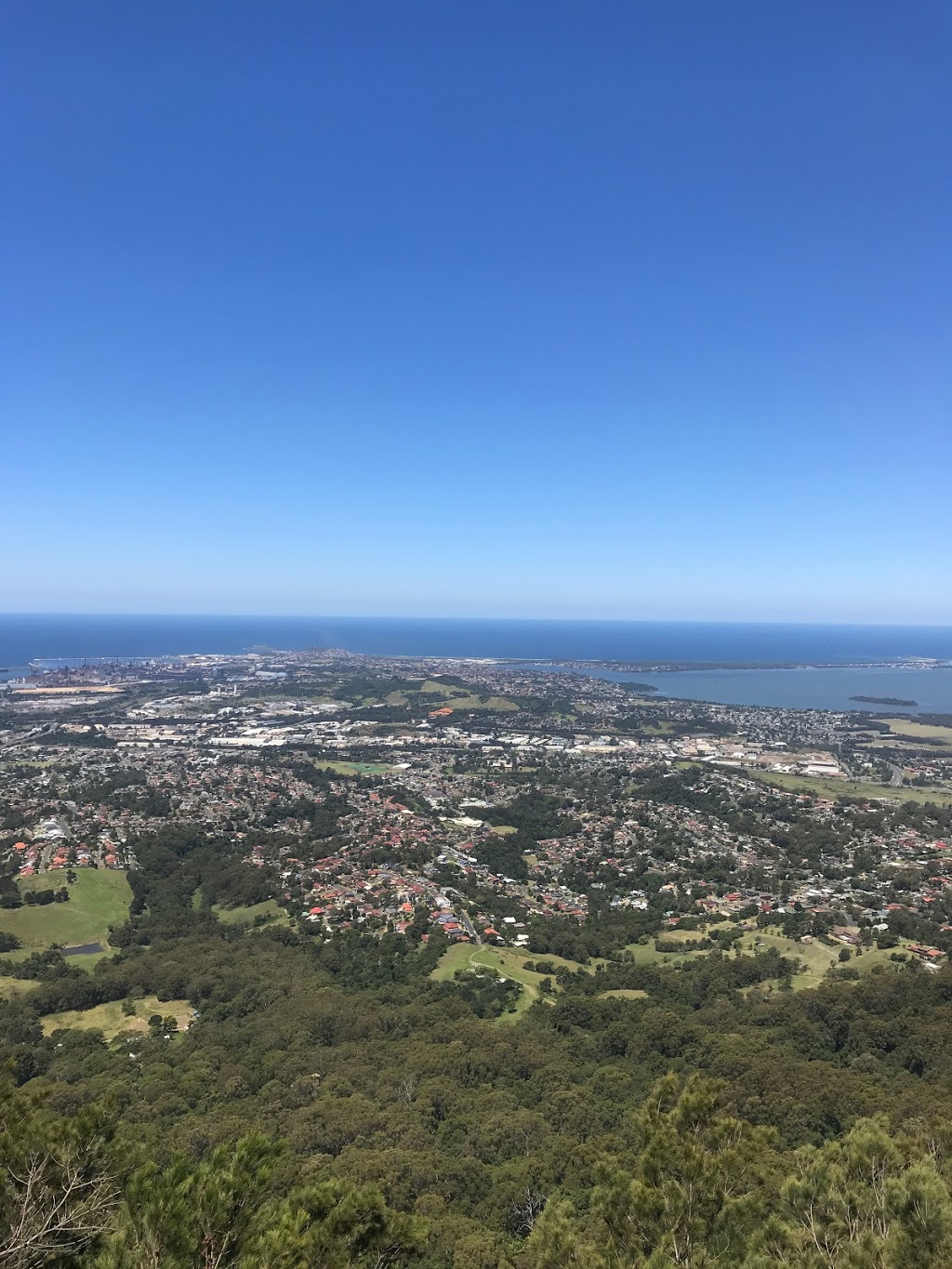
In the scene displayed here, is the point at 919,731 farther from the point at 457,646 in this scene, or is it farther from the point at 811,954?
the point at 457,646

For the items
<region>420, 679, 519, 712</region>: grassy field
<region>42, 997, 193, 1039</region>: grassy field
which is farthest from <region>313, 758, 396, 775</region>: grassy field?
<region>42, 997, 193, 1039</region>: grassy field

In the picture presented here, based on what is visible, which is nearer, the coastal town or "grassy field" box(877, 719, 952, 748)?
the coastal town

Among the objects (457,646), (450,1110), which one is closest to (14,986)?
(450,1110)

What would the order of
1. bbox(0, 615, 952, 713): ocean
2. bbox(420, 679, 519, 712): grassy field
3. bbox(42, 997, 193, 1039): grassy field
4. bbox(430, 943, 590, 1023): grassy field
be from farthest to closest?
bbox(0, 615, 952, 713): ocean < bbox(420, 679, 519, 712): grassy field < bbox(430, 943, 590, 1023): grassy field < bbox(42, 997, 193, 1039): grassy field

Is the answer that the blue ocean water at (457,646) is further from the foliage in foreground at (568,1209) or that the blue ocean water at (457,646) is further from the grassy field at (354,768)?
the foliage in foreground at (568,1209)

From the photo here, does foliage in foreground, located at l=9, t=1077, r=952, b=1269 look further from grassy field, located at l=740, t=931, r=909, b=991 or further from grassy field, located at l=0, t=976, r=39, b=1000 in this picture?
grassy field, located at l=0, t=976, r=39, b=1000

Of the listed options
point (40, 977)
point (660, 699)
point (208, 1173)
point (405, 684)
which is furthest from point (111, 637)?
point (208, 1173)

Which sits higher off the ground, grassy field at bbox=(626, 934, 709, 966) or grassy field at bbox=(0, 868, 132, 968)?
grassy field at bbox=(0, 868, 132, 968)

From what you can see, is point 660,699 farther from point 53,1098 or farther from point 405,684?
point 53,1098
